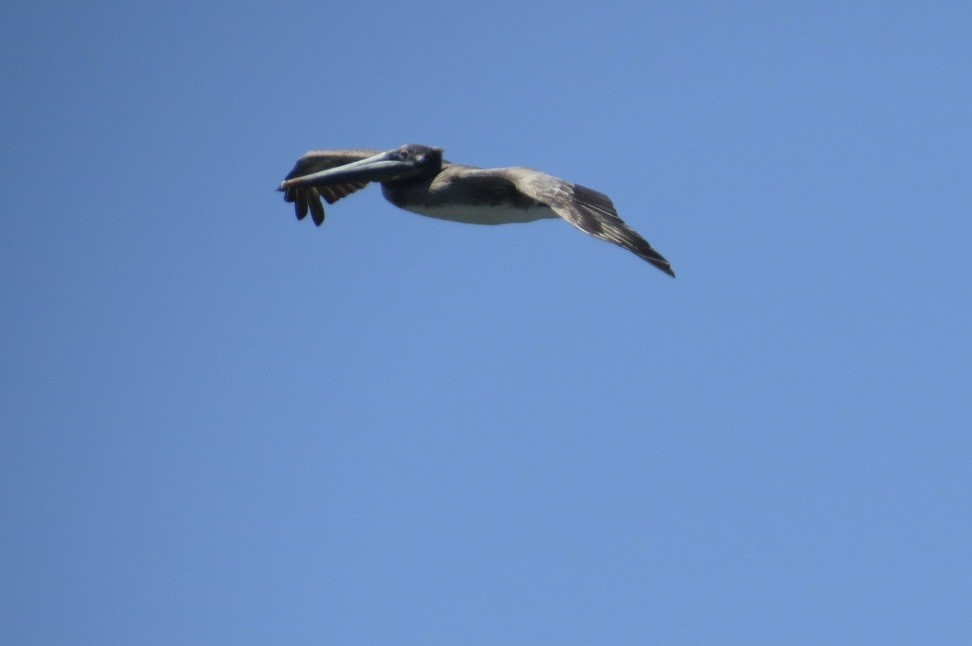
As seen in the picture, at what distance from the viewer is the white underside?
28.2 metres

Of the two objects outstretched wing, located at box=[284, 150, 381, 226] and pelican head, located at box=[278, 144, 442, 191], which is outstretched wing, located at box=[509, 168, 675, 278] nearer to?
pelican head, located at box=[278, 144, 442, 191]

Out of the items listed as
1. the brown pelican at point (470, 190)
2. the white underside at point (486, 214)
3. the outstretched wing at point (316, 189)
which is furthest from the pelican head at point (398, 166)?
the outstretched wing at point (316, 189)

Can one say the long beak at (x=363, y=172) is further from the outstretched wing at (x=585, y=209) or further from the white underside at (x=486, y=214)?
the outstretched wing at (x=585, y=209)

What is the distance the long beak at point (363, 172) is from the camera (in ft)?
97.3

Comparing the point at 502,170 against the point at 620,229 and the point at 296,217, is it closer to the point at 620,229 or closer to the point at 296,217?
the point at 620,229

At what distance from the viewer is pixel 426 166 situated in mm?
29422

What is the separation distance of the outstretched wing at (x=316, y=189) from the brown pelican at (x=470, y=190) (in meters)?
0.11

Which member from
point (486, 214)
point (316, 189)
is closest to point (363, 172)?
point (486, 214)

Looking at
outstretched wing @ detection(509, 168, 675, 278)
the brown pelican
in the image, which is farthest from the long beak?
outstretched wing @ detection(509, 168, 675, 278)

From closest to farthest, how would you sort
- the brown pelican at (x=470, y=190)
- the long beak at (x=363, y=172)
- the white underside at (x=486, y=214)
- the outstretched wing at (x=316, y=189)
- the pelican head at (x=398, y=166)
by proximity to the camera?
the brown pelican at (x=470, y=190)
the white underside at (x=486, y=214)
the pelican head at (x=398, y=166)
the long beak at (x=363, y=172)
the outstretched wing at (x=316, y=189)

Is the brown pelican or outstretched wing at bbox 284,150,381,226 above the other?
outstretched wing at bbox 284,150,381,226

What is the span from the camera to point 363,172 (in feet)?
98.1

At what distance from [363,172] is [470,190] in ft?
7.02

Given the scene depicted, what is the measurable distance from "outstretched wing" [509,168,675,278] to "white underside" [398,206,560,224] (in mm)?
710
